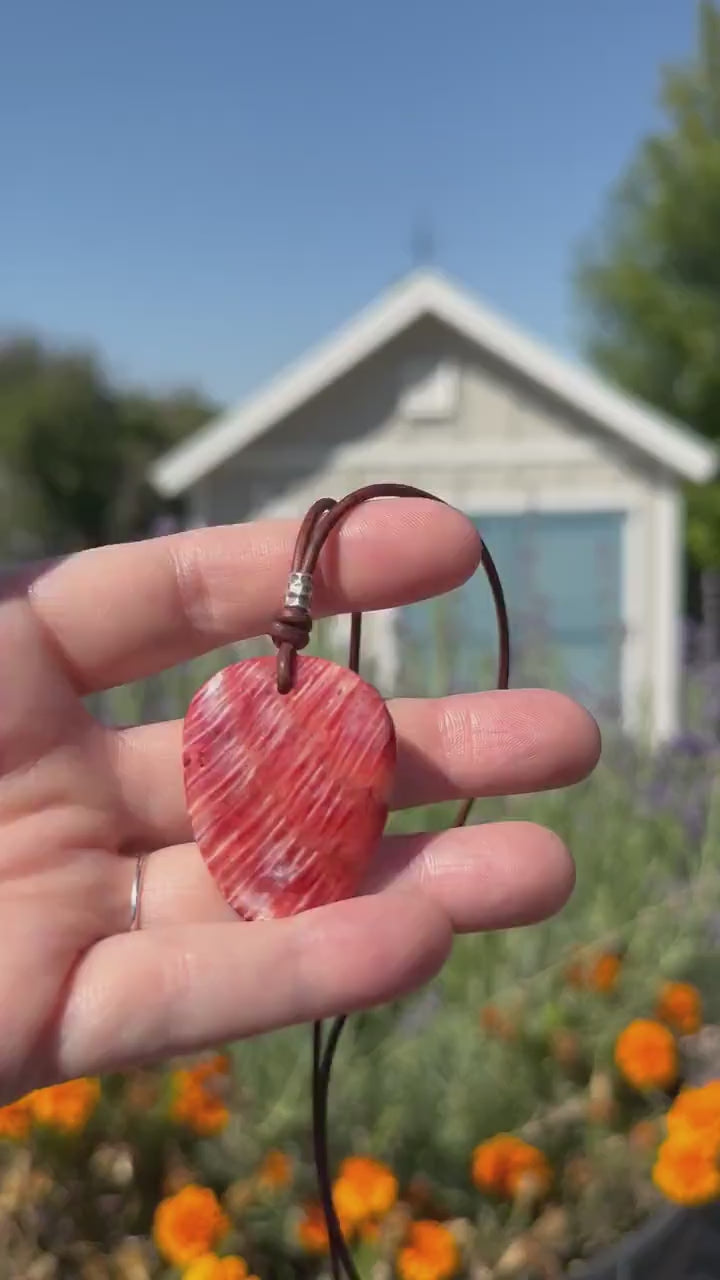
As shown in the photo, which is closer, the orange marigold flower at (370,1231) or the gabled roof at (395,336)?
the orange marigold flower at (370,1231)

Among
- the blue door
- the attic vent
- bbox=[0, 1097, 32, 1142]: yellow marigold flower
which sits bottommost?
bbox=[0, 1097, 32, 1142]: yellow marigold flower

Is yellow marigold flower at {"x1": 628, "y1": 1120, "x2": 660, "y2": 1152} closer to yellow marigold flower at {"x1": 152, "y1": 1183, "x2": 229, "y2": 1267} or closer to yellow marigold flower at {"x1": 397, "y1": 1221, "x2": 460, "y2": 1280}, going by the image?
yellow marigold flower at {"x1": 397, "y1": 1221, "x2": 460, "y2": 1280}

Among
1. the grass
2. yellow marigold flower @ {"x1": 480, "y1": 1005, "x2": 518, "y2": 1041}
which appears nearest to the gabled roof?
the grass

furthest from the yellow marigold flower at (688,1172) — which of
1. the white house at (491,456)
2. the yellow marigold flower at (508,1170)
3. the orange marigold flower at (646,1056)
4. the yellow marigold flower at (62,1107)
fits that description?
the white house at (491,456)

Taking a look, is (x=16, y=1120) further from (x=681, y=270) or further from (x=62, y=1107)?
(x=681, y=270)

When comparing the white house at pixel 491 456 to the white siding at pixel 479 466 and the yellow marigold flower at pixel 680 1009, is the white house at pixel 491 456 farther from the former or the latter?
the yellow marigold flower at pixel 680 1009

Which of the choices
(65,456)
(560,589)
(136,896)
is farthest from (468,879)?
(65,456)

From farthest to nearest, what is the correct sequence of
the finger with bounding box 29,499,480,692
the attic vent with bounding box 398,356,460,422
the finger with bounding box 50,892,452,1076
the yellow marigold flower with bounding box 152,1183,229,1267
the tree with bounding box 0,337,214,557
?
the tree with bounding box 0,337,214,557
the attic vent with bounding box 398,356,460,422
the yellow marigold flower with bounding box 152,1183,229,1267
the finger with bounding box 29,499,480,692
the finger with bounding box 50,892,452,1076
